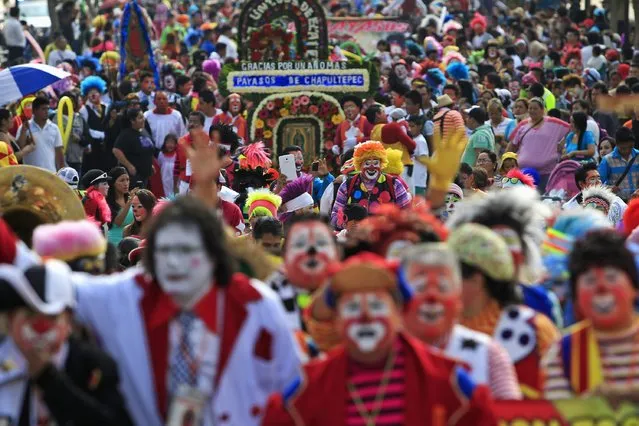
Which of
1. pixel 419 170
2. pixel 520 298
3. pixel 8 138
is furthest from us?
pixel 419 170

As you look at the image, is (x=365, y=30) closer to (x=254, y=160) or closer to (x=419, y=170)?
(x=419, y=170)

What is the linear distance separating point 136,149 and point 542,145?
3937mm

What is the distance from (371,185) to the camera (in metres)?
12.7

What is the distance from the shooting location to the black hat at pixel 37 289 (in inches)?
218

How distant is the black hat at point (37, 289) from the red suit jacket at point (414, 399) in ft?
2.59

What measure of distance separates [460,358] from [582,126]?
1068cm

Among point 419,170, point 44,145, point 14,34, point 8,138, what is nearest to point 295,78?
point 419,170

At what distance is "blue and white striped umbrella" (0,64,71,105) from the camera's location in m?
14.2

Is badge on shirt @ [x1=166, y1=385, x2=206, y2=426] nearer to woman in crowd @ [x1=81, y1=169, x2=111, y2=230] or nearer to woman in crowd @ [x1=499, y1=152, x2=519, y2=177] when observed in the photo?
woman in crowd @ [x1=81, y1=169, x2=111, y2=230]

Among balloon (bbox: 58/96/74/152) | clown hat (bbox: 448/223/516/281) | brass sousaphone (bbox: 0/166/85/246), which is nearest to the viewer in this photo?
clown hat (bbox: 448/223/516/281)

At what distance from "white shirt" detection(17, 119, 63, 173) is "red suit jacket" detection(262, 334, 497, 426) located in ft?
34.7

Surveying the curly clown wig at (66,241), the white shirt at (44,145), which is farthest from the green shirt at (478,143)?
the curly clown wig at (66,241)

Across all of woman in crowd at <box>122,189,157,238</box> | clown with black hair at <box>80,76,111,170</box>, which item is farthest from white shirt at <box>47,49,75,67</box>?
woman in crowd at <box>122,189,157,238</box>

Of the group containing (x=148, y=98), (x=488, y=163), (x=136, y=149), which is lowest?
(x=148, y=98)
